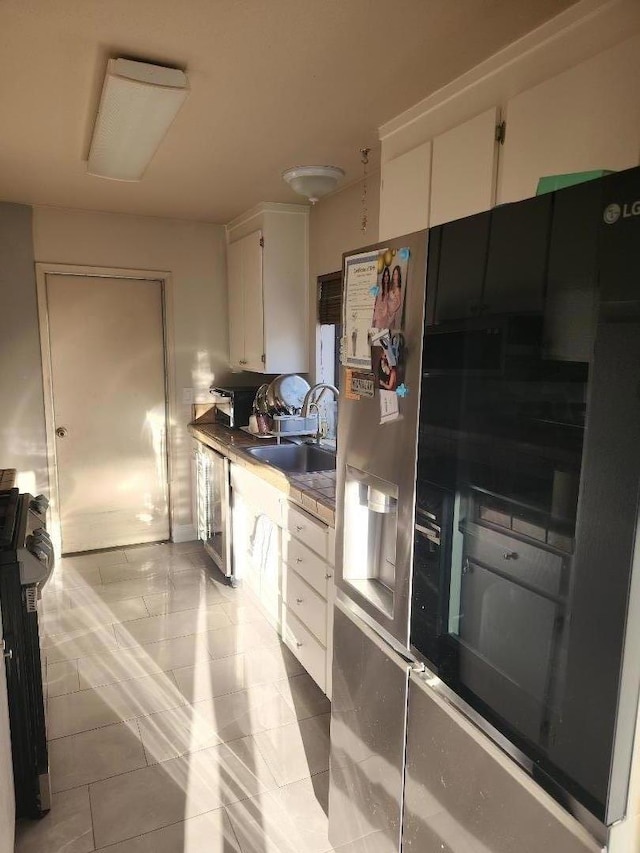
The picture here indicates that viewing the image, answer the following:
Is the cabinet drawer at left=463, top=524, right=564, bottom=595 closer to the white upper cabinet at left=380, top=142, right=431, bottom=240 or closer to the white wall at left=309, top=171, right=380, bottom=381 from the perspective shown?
the white upper cabinet at left=380, top=142, right=431, bottom=240

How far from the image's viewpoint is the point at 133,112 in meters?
2.01

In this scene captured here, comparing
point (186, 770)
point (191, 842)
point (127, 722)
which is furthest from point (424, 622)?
point (127, 722)

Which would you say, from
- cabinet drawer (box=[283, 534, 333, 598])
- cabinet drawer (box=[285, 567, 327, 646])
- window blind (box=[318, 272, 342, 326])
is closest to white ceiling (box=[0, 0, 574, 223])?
window blind (box=[318, 272, 342, 326])

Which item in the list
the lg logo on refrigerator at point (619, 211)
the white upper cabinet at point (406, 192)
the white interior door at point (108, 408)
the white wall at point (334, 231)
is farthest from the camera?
the white interior door at point (108, 408)

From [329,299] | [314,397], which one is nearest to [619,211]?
[314,397]

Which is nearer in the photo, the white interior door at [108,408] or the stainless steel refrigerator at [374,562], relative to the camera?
the stainless steel refrigerator at [374,562]

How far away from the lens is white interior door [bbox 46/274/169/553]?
12.7ft

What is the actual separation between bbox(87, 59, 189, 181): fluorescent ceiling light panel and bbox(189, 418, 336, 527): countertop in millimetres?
1516

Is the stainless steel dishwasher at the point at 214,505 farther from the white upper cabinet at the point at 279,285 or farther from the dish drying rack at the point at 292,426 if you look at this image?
the white upper cabinet at the point at 279,285

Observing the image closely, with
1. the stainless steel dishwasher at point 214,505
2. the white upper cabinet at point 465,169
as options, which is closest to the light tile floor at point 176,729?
the stainless steel dishwasher at point 214,505

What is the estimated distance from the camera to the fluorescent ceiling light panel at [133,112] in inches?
70.3

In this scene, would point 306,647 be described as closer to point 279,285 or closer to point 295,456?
point 295,456

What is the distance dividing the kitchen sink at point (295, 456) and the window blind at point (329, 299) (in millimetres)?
780

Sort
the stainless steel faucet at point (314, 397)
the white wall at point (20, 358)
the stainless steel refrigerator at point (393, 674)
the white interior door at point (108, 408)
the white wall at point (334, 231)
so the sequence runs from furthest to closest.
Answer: the white interior door at point (108, 408) → the white wall at point (20, 358) → the stainless steel faucet at point (314, 397) → the white wall at point (334, 231) → the stainless steel refrigerator at point (393, 674)
